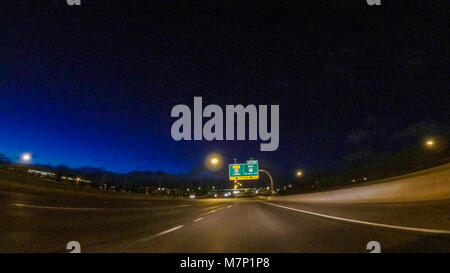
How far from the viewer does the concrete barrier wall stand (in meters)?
11.9

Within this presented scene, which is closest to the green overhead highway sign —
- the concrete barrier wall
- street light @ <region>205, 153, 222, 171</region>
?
street light @ <region>205, 153, 222, 171</region>

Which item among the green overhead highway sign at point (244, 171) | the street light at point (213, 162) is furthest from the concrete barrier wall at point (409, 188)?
the green overhead highway sign at point (244, 171)

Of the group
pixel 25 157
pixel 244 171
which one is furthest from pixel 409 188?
pixel 244 171

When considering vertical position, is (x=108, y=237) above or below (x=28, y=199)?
below

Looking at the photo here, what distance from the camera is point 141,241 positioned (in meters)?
7.02

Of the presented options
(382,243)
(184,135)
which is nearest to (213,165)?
(184,135)

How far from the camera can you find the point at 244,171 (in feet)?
162

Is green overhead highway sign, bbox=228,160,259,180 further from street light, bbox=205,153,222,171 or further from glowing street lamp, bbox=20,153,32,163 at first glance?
glowing street lamp, bbox=20,153,32,163

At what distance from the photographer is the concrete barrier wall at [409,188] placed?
11.9 m

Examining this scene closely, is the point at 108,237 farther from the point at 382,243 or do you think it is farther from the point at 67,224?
the point at 382,243

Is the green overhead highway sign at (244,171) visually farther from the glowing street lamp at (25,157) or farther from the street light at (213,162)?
the glowing street lamp at (25,157)

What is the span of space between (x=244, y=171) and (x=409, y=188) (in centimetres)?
3579
